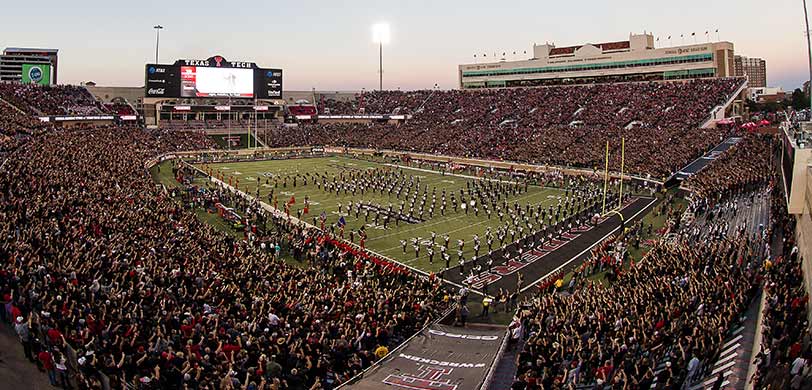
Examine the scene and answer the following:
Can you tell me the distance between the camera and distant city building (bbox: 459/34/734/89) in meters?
66.4

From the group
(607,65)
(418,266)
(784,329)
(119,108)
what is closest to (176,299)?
(418,266)

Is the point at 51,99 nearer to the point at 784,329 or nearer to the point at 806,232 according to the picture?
the point at 806,232

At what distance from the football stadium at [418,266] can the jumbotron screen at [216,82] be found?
12.3 meters

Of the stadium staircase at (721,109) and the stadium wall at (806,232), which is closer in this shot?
the stadium wall at (806,232)

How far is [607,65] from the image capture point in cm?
7319

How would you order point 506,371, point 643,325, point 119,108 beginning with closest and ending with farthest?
point 643,325
point 506,371
point 119,108

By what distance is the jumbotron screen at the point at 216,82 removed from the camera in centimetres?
6362

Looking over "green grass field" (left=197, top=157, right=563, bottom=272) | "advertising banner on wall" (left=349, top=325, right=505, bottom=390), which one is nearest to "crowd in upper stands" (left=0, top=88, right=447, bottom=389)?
"advertising banner on wall" (left=349, top=325, right=505, bottom=390)

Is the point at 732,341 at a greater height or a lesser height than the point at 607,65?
lesser

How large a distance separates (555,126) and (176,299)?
→ 50904 mm

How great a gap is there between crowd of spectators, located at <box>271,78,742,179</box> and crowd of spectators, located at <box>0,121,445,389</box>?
91.3 ft

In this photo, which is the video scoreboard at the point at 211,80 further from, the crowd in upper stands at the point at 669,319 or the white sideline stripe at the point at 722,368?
the white sideline stripe at the point at 722,368

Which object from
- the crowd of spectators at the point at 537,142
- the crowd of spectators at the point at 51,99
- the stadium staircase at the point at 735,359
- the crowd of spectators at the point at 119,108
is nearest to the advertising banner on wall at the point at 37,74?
the crowd of spectators at the point at 51,99

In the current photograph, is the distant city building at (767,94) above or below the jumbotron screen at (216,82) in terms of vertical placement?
above
